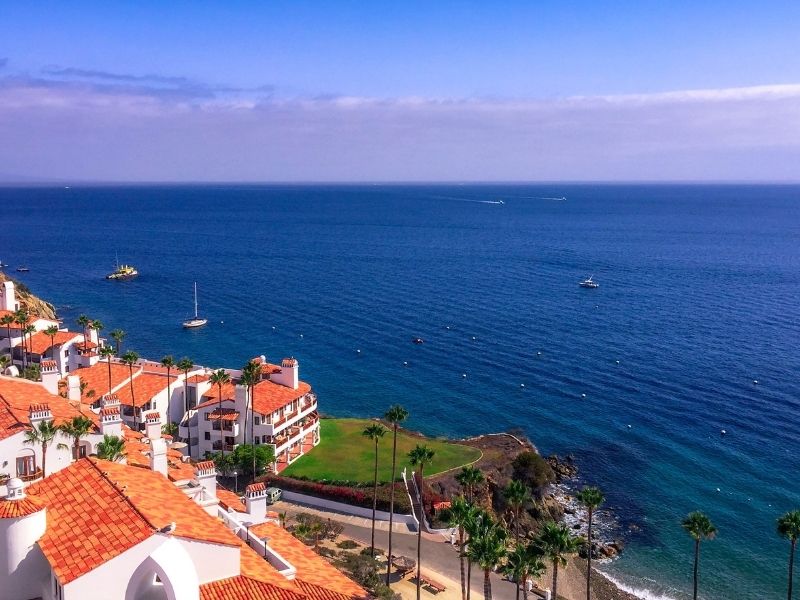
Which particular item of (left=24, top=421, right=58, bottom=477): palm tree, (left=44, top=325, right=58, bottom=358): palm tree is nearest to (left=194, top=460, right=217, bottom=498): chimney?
(left=24, top=421, right=58, bottom=477): palm tree

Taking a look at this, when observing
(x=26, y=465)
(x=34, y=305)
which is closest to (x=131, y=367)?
(x=26, y=465)

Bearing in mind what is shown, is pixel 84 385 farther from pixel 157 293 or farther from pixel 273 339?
pixel 157 293

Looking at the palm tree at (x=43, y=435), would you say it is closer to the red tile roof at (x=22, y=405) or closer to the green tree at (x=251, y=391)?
the red tile roof at (x=22, y=405)

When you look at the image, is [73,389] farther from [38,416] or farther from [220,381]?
[38,416]

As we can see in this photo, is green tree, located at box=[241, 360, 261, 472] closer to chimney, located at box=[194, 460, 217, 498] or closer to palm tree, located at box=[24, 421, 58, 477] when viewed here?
palm tree, located at box=[24, 421, 58, 477]

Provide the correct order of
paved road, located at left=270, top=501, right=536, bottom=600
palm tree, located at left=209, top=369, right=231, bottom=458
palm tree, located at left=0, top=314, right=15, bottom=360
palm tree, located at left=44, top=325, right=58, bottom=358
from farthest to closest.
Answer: palm tree, located at left=0, top=314, right=15, bottom=360 < palm tree, located at left=44, top=325, right=58, bottom=358 < palm tree, located at left=209, top=369, right=231, bottom=458 < paved road, located at left=270, top=501, right=536, bottom=600
